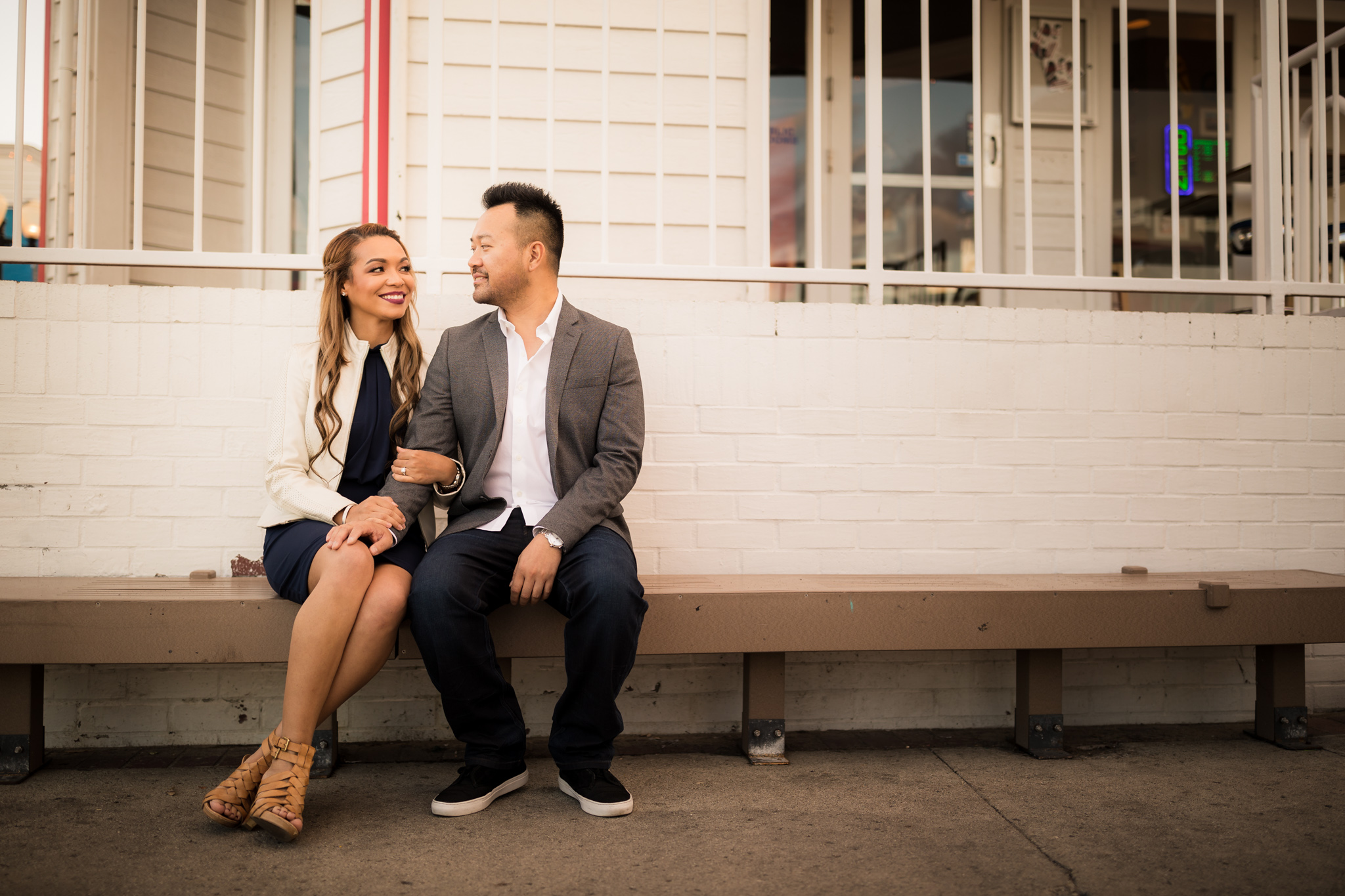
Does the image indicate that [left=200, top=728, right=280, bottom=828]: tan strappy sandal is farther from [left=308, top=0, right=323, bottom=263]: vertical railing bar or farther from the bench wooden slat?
[left=308, top=0, right=323, bottom=263]: vertical railing bar

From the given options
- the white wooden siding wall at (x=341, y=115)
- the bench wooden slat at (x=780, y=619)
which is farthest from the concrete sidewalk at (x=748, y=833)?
the white wooden siding wall at (x=341, y=115)

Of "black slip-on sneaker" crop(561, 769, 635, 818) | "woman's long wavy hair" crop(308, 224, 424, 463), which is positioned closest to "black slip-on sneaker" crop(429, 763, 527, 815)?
"black slip-on sneaker" crop(561, 769, 635, 818)

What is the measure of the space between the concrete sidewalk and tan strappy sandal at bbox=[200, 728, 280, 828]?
0.06m

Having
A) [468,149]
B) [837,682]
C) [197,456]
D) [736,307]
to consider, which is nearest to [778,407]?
[736,307]

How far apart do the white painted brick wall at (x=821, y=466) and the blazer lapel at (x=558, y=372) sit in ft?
1.55

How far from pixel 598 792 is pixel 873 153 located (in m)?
2.20

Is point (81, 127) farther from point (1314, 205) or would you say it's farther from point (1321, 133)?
point (1314, 205)

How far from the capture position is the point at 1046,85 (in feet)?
18.1

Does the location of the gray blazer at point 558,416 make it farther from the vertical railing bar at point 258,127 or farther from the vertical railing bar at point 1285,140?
the vertical railing bar at point 1285,140

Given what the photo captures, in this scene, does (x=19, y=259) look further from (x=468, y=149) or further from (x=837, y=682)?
(x=837, y=682)

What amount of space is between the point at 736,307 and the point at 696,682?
1.24 m

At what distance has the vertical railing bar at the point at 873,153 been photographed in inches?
120

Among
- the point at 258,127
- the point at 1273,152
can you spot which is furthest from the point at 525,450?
the point at 1273,152

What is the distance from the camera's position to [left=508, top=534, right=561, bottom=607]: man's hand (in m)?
2.26
